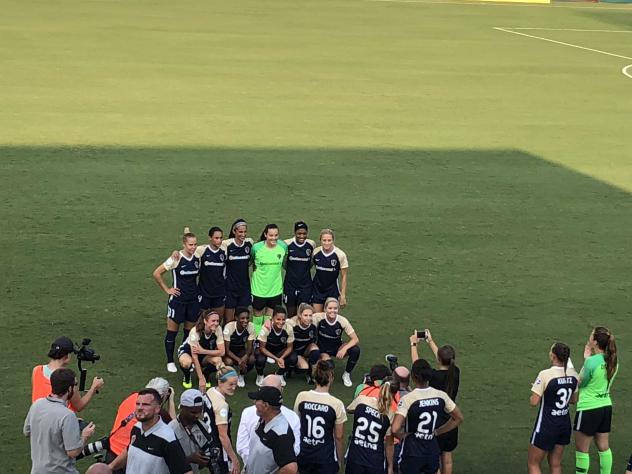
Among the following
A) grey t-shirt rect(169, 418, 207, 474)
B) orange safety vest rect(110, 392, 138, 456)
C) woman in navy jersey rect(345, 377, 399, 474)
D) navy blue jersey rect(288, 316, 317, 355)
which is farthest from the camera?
navy blue jersey rect(288, 316, 317, 355)

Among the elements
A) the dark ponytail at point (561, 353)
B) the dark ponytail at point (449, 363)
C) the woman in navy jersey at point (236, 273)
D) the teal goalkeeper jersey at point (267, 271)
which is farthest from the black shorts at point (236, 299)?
the dark ponytail at point (561, 353)

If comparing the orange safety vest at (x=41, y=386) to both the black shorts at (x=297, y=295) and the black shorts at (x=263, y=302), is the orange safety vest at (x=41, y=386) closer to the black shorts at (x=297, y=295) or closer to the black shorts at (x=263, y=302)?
the black shorts at (x=263, y=302)

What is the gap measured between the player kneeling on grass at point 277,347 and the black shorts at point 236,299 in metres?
1.26

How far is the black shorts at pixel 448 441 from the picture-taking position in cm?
1013

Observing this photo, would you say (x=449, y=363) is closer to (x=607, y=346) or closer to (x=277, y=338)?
(x=607, y=346)

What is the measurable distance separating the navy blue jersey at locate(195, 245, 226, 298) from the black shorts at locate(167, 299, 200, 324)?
258 mm

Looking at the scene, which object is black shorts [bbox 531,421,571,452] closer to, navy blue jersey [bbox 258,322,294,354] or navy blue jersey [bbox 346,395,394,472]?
navy blue jersey [bbox 346,395,394,472]

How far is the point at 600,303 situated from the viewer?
613 inches

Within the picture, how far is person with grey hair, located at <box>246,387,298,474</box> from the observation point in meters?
8.16

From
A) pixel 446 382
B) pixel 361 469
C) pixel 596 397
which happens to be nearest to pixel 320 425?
pixel 361 469

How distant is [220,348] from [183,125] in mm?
13404

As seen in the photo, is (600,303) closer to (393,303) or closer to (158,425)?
(393,303)

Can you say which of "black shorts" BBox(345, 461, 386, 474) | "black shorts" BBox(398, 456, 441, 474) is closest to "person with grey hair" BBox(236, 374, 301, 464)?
"black shorts" BBox(345, 461, 386, 474)

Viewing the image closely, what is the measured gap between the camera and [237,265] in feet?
45.3
